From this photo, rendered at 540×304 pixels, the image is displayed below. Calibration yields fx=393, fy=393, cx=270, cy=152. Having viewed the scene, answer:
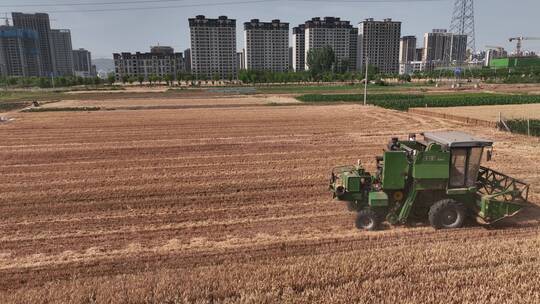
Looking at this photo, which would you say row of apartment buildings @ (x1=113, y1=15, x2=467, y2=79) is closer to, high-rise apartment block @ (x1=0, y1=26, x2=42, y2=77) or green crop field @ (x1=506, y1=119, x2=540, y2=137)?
high-rise apartment block @ (x1=0, y1=26, x2=42, y2=77)

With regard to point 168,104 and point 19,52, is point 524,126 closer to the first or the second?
point 168,104

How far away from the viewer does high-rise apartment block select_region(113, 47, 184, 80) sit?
566 ft

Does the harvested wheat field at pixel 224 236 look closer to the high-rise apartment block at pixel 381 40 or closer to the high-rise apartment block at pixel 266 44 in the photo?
the high-rise apartment block at pixel 381 40

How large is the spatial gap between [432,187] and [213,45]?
172 m

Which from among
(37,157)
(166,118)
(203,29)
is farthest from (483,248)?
(203,29)

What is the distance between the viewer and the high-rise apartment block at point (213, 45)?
A: 563ft

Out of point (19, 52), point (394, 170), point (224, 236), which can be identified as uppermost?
point (19, 52)

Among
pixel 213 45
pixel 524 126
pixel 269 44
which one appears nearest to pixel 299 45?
pixel 269 44

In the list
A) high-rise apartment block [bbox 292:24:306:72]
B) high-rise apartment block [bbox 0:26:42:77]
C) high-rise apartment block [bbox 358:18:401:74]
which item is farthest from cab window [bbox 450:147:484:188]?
high-rise apartment block [bbox 292:24:306:72]

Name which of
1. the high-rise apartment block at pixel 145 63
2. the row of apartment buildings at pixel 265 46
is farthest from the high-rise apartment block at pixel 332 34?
the high-rise apartment block at pixel 145 63

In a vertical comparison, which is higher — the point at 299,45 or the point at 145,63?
the point at 299,45

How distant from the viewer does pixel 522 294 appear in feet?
20.2

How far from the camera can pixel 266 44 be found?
188000 mm

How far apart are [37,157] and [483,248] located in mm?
18814
